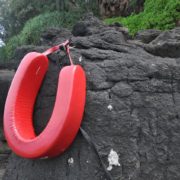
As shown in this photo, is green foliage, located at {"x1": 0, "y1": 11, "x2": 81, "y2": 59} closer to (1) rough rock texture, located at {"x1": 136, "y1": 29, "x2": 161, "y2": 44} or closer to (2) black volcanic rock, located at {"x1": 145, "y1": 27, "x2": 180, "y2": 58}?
(1) rough rock texture, located at {"x1": 136, "y1": 29, "x2": 161, "y2": 44}

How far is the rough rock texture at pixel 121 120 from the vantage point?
251 cm

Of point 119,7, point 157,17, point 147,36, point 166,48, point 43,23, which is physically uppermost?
point 166,48

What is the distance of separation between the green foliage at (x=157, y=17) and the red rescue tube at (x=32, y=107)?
7.14ft

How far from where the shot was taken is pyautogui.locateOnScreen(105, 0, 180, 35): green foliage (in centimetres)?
481

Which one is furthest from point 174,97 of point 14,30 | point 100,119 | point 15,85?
point 14,30

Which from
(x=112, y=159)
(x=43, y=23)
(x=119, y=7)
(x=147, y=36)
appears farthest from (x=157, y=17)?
(x=43, y=23)

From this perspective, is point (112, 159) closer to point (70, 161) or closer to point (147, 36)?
point (70, 161)

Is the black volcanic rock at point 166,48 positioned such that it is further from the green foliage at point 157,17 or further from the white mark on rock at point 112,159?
the green foliage at point 157,17

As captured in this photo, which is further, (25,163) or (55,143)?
(25,163)

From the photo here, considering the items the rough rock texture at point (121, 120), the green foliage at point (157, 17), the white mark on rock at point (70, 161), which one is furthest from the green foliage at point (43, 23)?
the white mark on rock at point (70, 161)

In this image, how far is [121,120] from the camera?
8.41 ft

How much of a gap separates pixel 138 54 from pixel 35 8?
23.8 feet

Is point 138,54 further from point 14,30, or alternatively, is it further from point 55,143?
point 14,30

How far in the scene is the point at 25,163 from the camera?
9.07 feet
